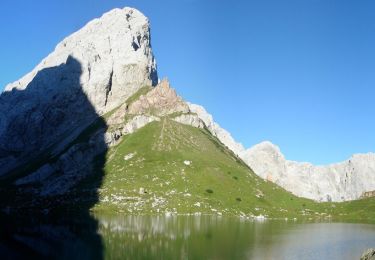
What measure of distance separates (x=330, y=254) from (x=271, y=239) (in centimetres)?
2143

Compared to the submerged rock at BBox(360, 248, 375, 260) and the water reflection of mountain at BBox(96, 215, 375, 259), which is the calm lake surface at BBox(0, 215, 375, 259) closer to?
the water reflection of mountain at BBox(96, 215, 375, 259)

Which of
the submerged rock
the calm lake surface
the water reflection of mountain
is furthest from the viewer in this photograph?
the water reflection of mountain

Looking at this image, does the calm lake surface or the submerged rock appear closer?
the submerged rock

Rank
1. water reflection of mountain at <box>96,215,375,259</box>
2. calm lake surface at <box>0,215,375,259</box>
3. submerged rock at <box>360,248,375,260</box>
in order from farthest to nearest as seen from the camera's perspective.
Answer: water reflection of mountain at <box>96,215,375,259</box> < calm lake surface at <box>0,215,375,259</box> < submerged rock at <box>360,248,375,260</box>

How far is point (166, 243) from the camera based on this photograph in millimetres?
95312

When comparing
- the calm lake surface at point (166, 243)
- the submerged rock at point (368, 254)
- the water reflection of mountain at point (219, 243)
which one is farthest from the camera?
the water reflection of mountain at point (219, 243)

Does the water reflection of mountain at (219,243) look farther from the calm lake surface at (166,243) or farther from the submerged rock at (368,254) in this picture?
the submerged rock at (368,254)

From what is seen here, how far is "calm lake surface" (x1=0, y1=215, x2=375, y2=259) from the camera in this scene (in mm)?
80875

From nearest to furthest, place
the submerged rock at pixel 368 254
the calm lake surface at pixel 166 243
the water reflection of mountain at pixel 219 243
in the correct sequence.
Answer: the submerged rock at pixel 368 254 < the calm lake surface at pixel 166 243 < the water reflection of mountain at pixel 219 243

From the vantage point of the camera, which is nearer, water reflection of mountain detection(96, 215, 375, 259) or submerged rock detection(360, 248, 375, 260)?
submerged rock detection(360, 248, 375, 260)

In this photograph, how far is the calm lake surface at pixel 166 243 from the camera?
80.9 metres

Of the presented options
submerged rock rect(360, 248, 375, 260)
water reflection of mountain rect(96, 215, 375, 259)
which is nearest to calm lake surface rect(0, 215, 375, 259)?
water reflection of mountain rect(96, 215, 375, 259)

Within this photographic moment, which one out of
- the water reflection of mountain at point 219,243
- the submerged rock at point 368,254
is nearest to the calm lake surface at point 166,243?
the water reflection of mountain at point 219,243

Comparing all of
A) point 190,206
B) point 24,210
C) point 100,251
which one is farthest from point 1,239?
point 190,206
